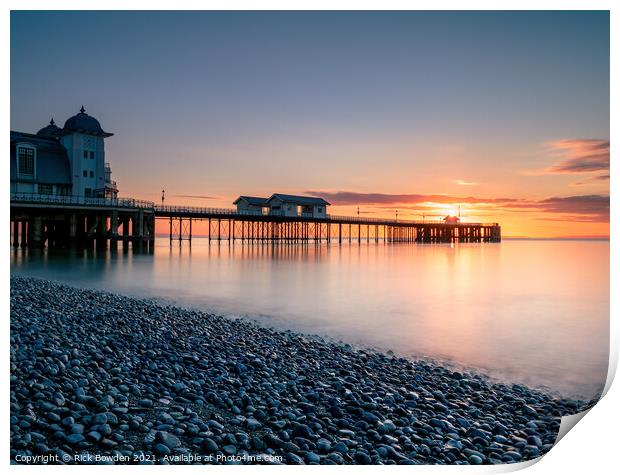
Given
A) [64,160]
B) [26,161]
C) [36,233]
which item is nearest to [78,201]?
[64,160]

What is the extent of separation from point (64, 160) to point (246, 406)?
24.6m

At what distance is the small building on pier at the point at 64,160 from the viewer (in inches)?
884

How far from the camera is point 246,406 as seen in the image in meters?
3.40

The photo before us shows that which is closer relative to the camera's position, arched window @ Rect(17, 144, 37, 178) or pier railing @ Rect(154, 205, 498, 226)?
arched window @ Rect(17, 144, 37, 178)

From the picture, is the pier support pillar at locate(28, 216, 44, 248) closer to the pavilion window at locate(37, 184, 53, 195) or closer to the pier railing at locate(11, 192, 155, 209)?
the pavilion window at locate(37, 184, 53, 195)

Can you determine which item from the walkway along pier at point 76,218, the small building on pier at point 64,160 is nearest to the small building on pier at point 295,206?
the walkway along pier at point 76,218

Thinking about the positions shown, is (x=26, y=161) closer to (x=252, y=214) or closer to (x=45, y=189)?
(x=45, y=189)

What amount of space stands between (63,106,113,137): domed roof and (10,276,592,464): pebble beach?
21864 millimetres

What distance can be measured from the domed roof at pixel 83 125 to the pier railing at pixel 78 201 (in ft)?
11.6

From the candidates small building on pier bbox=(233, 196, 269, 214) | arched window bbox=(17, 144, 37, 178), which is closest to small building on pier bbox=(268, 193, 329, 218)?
small building on pier bbox=(233, 196, 269, 214)

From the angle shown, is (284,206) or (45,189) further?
(284,206)

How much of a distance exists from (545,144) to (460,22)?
2.48 meters

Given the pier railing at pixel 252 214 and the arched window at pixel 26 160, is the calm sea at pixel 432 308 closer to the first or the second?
the arched window at pixel 26 160

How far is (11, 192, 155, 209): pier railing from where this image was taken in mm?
21281
